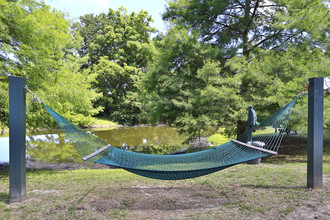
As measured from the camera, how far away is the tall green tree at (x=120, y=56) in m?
23.3

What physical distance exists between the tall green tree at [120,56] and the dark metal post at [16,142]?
64.4 ft

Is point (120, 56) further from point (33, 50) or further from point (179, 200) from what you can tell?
point (179, 200)

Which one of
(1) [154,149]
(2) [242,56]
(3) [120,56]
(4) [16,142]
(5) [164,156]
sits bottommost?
(1) [154,149]

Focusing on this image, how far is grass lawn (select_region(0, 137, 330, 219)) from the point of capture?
8.25 feet

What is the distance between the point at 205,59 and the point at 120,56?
16.9 meters

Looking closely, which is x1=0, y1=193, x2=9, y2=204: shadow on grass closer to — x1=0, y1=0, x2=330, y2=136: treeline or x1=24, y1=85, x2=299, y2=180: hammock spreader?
x1=24, y1=85, x2=299, y2=180: hammock spreader

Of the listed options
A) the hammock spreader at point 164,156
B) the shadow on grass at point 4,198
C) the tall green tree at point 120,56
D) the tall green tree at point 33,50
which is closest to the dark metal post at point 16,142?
the shadow on grass at point 4,198

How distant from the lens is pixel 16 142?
2.88 metres

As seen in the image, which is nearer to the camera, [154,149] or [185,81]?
[185,81]

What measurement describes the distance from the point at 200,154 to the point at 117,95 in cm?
2259

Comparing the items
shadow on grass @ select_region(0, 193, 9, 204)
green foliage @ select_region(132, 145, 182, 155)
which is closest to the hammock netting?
shadow on grass @ select_region(0, 193, 9, 204)

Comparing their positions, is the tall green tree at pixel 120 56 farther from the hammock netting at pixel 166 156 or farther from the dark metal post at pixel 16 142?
the dark metal post at pixel 16 142

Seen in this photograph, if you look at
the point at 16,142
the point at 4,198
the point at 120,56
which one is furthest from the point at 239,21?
the point at 120,56

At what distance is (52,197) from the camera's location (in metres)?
3.09
